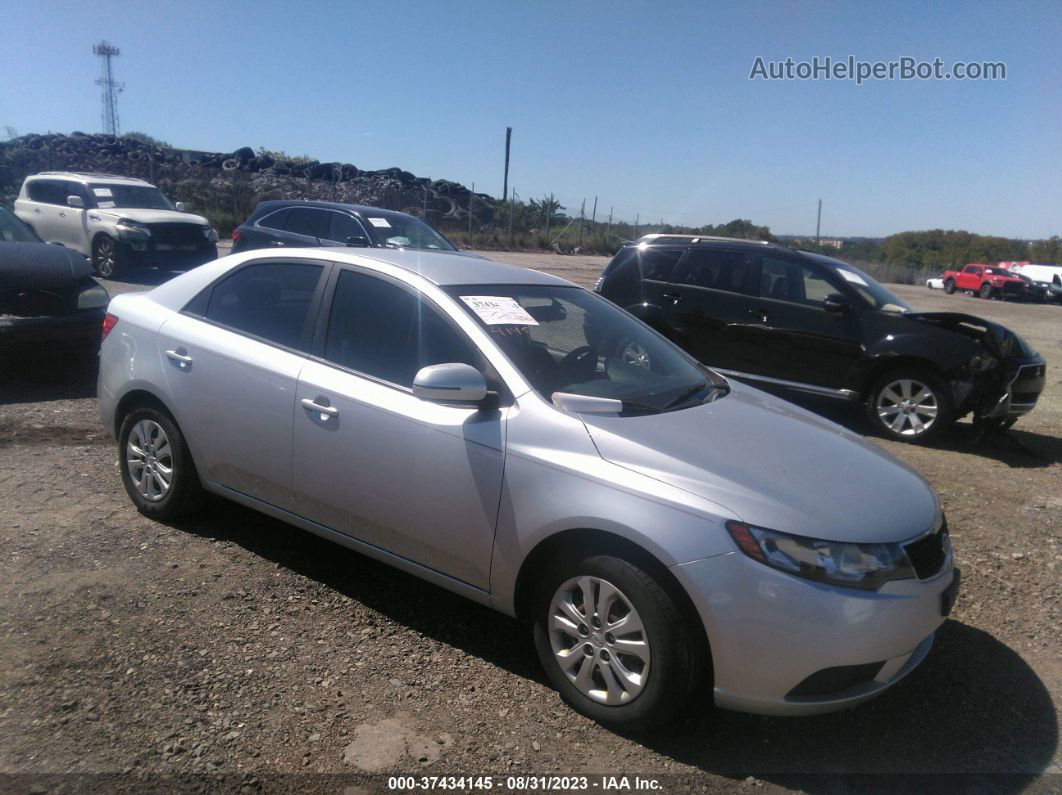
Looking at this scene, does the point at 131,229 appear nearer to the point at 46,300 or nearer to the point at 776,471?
the point at 46,300

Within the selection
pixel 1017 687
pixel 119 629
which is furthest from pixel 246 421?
pixel 1017 687

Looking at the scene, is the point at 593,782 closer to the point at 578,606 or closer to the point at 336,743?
the point at 578,606

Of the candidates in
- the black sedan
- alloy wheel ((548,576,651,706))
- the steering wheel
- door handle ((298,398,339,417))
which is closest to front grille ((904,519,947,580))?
alloy wheel ((548,576,651,706))

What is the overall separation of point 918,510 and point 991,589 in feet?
5.88

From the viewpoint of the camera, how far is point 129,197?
612 inches

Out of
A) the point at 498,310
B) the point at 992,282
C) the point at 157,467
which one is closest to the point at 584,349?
the point at 498,310

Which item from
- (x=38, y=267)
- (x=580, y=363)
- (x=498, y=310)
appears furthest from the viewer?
(x=38, y=267)

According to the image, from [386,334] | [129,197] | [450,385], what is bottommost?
[450,385]

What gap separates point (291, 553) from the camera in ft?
14.4

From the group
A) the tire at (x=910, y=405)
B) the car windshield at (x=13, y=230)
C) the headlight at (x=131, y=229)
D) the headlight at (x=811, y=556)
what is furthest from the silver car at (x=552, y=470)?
the headlight at (x=131, y=229)

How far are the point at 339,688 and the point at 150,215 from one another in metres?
13.9

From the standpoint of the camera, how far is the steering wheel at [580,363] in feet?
12.2

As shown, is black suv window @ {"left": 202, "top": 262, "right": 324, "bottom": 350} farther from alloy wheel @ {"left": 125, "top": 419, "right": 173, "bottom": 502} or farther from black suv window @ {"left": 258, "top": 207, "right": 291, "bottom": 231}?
black suv window @ {"left": 258, "top": 207, "right": 291, "bottom": 231}

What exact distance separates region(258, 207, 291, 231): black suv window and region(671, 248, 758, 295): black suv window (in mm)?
6800
